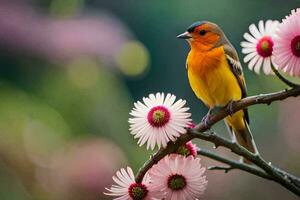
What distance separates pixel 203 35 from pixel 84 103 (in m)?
1.37

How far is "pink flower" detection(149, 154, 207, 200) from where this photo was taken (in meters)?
0.54

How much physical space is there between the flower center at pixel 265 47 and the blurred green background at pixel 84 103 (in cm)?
106

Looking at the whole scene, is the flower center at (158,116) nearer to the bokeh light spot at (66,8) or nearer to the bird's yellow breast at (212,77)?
the bird's yellow breast at (212,77)

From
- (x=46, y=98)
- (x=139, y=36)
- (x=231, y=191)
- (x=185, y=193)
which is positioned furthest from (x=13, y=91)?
(x=185, y=193)

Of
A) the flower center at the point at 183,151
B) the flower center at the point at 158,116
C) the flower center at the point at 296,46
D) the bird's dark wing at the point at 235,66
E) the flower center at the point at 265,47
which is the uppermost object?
the bird's dark wing at the point at 235,66

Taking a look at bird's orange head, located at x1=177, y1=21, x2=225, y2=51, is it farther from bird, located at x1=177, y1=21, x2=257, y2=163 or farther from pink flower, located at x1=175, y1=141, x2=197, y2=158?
pink flower, located at x1=175, y1=141, x2=197, y2=158

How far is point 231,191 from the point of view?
2.02 m

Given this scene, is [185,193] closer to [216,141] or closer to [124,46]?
[216,141]

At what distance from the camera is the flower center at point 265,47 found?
1.87 feet

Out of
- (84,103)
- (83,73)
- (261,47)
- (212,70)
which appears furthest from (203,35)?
(83,73)

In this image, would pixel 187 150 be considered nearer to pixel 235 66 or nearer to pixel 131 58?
pixel 235 66

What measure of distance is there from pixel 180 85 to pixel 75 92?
70cm

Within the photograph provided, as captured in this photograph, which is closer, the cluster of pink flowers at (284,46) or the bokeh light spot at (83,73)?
the cluster of pink flowers at (284,46)

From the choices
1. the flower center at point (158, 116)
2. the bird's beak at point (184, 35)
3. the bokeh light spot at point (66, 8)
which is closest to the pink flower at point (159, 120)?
the flower center at point (158, 116)
